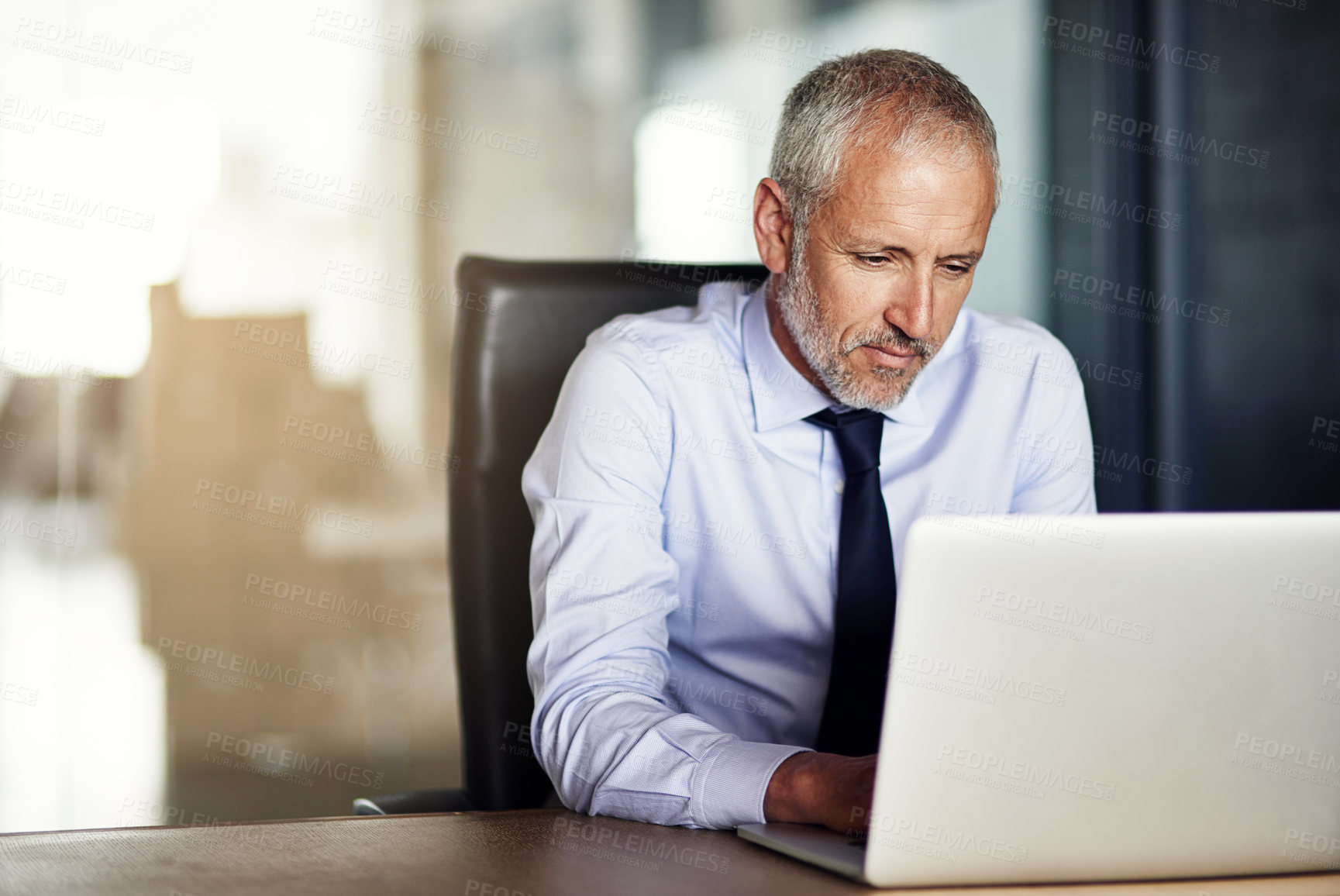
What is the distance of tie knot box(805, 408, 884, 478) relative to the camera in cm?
129

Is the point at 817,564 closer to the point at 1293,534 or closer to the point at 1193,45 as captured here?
the point at 1293,534

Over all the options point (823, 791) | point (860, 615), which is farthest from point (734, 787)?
point (860, 615)

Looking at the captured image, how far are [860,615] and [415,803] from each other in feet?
1.72

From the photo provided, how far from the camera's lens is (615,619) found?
1129mm

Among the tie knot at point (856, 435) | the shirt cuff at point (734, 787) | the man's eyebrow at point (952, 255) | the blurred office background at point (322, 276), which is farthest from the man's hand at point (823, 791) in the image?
the blurred office background at point (322, 276)

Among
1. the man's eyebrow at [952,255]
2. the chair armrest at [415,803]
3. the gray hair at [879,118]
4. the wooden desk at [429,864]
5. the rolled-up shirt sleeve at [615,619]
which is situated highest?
the gray hair at [879,118]

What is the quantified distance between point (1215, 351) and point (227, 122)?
2318mm

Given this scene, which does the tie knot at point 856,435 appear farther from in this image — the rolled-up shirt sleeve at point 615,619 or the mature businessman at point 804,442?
the rolled-up shirt sleeve at point 615,619

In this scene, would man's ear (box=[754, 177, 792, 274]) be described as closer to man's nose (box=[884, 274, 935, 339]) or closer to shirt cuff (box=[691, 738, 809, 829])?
man's nose (box=[884, 274, 935, 339])

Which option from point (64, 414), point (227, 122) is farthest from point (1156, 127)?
point (64, 414)

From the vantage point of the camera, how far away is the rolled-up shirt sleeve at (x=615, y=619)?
92 cm

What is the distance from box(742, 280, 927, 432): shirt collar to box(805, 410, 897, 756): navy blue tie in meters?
0.08

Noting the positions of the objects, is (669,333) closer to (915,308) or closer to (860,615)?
(915,308)

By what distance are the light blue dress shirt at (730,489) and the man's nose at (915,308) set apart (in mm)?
137
